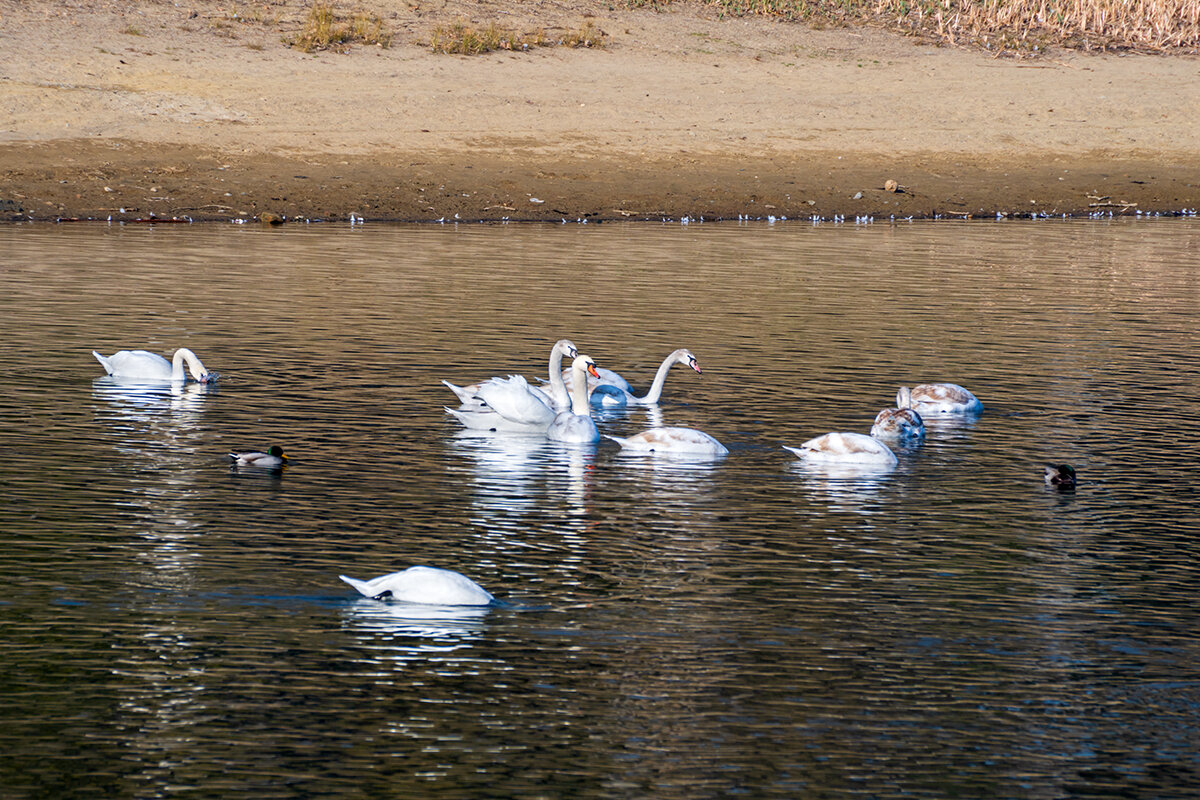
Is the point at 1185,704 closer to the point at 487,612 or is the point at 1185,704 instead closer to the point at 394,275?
the point at 487,612

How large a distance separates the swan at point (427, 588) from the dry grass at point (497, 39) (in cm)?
2891

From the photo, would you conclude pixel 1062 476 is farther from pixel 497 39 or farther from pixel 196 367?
pixel 497 39

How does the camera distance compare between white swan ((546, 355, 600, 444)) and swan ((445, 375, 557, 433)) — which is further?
swan ((445, 375, 557, 433))

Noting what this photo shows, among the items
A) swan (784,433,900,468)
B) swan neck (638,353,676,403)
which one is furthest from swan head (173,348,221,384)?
swan (784,433,900,468)

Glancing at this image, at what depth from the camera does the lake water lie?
6293 millimetres

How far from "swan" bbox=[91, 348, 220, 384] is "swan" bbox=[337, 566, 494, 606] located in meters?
6.57

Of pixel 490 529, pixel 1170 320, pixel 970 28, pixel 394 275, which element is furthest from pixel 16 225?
pixel 970 28

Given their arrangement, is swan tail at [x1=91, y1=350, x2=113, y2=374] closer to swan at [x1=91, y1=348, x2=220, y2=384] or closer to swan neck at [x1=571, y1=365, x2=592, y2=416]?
swan at [x1=91, y1=348, x2=220, y2=384]

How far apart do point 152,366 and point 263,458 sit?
12.2 feet

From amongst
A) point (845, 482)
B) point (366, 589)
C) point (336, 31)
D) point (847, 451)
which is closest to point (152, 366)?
point (847, 451)

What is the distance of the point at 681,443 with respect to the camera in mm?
11836

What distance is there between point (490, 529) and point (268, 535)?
124cm

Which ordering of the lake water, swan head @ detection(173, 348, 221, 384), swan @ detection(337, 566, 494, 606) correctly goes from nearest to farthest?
the lake water < swan @ detection(337, 566, 494, 606) < swan head @ detection(173, 348, 221, 384)

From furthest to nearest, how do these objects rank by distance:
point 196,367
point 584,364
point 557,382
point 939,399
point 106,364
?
point 106,364
point 196,367
point 557,382
point 939,399
point 584,364
